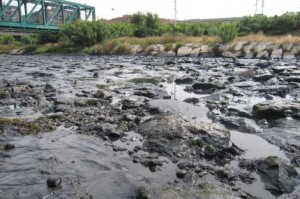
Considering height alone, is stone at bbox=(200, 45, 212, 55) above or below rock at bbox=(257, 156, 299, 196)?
above

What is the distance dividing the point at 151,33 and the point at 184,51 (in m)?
19.9

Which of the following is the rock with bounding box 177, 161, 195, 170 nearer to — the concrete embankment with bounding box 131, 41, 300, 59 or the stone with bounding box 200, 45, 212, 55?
the concrete embankment with bounding box 131, 41, 300, 59

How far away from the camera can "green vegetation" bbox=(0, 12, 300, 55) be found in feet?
112

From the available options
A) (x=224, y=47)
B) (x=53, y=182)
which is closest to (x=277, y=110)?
(x=53, y=182)

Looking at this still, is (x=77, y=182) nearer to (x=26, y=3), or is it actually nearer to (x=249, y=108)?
(x=249, y=108)

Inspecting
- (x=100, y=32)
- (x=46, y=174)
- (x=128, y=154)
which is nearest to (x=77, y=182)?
(x=46, y=174)

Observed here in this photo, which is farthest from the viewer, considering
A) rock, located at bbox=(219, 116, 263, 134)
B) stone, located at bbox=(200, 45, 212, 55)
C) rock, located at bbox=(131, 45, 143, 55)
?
rock, located at bbox=(131, 45, 143, 55)

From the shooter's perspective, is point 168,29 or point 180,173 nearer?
point 180,173

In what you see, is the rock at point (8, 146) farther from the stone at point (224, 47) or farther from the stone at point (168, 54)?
the stone at point (168, 54)

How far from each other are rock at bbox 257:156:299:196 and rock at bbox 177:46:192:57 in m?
27.2

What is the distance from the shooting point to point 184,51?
31.2 m

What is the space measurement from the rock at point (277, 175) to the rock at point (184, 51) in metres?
27.2

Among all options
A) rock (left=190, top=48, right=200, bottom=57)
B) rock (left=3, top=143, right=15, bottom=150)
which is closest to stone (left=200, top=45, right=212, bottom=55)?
rock (left=190, top=48, right=200, bottom=57)

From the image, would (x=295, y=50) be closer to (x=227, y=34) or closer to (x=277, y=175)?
(x=227, y=34)
